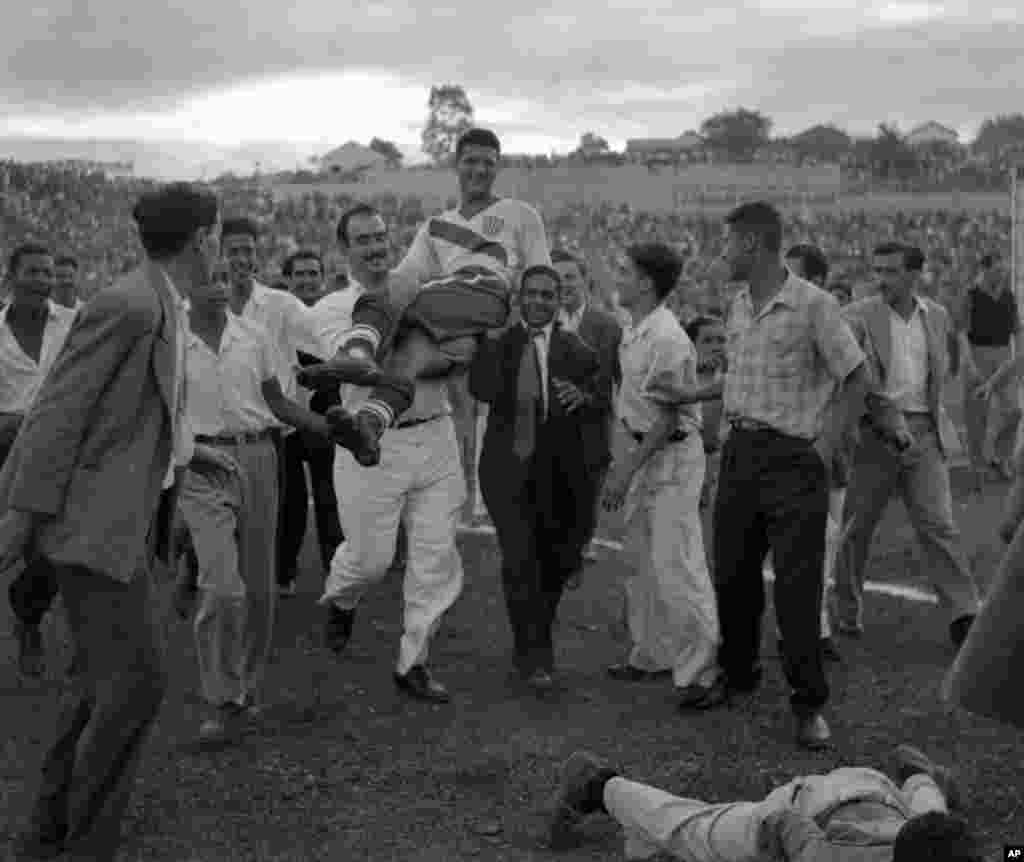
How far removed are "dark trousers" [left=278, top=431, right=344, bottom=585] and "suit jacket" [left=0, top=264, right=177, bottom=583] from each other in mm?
4130

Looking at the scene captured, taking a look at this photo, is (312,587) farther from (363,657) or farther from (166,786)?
(166,786)

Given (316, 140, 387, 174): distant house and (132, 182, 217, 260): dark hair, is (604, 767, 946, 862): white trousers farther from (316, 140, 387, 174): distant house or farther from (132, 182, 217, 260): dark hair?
(316, 140, 387, 174): distant house

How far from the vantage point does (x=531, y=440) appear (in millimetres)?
7000

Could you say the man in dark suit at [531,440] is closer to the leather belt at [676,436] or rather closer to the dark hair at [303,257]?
the leather belt at [676,436]

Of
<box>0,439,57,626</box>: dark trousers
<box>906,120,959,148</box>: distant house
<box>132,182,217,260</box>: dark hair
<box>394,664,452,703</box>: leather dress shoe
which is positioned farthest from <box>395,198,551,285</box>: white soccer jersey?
<box>906,120,959,148</box>: distant house

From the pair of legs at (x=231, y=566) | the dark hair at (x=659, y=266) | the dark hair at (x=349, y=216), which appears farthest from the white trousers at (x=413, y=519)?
the dark hair at (x=659, y=266)

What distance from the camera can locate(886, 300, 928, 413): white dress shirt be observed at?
316 inches

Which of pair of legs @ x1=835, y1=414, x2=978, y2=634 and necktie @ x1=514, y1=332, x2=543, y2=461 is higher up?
necktie @ x1=514, y1=332, x2=543, y2=461

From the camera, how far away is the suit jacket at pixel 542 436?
703cm

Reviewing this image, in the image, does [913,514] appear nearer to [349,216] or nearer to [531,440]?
[531,440]

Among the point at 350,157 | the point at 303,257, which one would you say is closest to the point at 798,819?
the point at 303,257

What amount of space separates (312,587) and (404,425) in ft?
8.59

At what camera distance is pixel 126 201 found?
33156 mm

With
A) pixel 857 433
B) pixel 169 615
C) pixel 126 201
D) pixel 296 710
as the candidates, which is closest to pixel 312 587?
pixel 169 615
